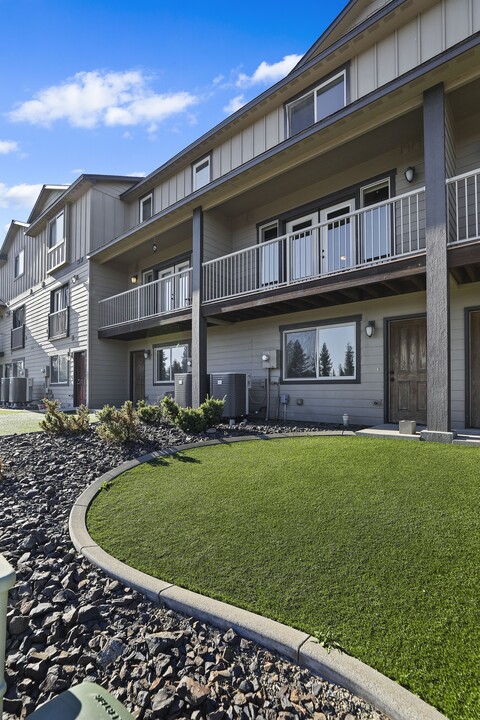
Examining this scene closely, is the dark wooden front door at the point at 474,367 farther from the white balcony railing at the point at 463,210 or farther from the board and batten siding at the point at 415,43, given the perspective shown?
the board and batten siding at the point at 415,43

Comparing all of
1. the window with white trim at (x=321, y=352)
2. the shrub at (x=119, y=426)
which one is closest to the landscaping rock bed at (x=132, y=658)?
the shrub at (x=119, y=426)

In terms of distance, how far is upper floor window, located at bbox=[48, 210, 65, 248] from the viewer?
14.9 m

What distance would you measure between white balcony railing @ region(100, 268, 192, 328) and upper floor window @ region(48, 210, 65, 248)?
4.14 metres

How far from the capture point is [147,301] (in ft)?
39.2

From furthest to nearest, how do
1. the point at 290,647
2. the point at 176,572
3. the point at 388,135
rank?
the point at 388,135 → the point at 176,572 → the point at 290,647

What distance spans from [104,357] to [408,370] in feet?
32.5

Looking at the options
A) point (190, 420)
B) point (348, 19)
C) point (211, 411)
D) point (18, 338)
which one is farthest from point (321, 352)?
point (18, 338)

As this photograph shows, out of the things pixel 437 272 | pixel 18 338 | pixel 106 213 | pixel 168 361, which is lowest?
pixel 168 361

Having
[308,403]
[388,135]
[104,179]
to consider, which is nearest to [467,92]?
[388,135]

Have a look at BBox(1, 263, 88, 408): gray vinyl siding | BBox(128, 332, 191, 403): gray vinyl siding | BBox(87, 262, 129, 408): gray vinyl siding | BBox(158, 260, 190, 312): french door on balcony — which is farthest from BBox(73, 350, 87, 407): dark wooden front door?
BBox(158, 260, 190, 312): french door on balcony

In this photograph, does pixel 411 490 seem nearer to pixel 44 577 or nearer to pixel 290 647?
pixel 290 647

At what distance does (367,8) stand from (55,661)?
1219 centimetres

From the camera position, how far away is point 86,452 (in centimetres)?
567

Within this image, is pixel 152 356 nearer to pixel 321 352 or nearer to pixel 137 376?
pixel 137 376
